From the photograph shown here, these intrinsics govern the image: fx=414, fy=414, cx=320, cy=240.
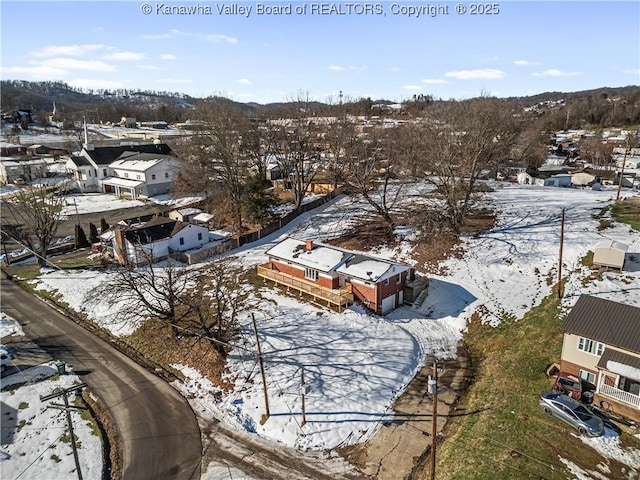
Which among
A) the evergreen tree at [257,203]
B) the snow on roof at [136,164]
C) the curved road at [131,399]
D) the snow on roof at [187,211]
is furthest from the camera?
the snow on roof at [136,164]

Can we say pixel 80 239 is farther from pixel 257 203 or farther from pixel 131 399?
pixel 131 399

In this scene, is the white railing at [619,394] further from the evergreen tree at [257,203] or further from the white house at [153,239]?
the evergreen tree at [257,203]

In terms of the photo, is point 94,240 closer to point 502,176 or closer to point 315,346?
point 315,346

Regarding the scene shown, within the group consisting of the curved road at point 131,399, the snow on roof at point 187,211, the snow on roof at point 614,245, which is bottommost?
the curved road at point 131,399

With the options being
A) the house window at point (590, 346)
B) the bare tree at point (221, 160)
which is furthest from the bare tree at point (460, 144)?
the bare tree at point (221, 160)

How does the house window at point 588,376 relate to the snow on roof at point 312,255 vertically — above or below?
below

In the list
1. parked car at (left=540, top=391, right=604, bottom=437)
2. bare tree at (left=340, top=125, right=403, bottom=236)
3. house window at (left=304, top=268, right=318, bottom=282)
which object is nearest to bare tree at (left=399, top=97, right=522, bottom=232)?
bare tree at (left=340, top=125, right=403, bottom=236)

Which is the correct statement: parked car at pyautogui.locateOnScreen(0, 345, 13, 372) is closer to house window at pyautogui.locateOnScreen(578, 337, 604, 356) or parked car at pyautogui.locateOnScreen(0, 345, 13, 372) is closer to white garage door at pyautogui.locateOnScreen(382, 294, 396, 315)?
white garage door at pyautogui.locateOnScreen(382, 294, 396, 315)
